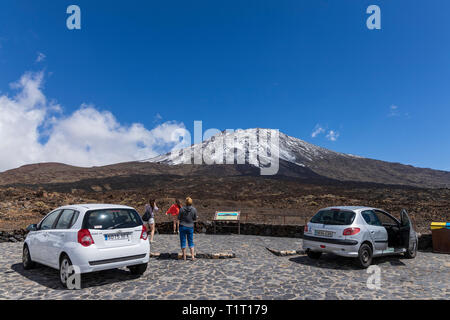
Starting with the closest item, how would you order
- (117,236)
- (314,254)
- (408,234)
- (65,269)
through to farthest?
(65,269), (117,236), (408,234), (314,254)

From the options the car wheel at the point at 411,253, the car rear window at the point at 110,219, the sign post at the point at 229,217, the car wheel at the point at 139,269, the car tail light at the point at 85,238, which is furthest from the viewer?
the sign post at the point at 229,217

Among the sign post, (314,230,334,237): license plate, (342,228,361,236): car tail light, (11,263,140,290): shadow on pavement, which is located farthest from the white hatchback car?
the sign post

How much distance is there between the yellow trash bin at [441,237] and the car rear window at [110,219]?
1056 cm

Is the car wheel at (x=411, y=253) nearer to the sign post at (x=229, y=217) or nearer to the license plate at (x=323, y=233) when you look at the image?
the license plate at (x=323, y=233)

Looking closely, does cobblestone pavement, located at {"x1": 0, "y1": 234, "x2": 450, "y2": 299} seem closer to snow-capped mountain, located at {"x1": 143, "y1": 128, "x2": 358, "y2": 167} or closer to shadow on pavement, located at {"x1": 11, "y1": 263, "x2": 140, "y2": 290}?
shadow on pavement, located at {"x1": 11, "y1": 263, "x2": 140, "y2": 290}

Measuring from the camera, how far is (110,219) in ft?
21.1

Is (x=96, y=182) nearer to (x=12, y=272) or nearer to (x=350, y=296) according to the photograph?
(x=12, y=272)

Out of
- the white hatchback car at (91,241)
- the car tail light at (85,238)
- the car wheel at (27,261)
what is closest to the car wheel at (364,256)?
the white hatchback car at (91,241)

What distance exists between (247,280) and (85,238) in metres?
3.67

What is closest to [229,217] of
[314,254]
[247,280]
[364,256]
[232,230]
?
[232,230]

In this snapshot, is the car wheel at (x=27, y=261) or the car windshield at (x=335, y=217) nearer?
the car wheel at (x=27, y=261)

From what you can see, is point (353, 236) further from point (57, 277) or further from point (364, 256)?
point (57, 277)

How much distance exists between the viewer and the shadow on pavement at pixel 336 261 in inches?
326

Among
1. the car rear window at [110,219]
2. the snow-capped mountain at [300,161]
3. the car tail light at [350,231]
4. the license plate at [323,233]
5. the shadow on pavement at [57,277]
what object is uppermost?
the snow-capped mountain at [300,161]
